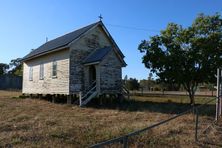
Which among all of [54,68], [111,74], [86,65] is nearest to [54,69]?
[54,68]

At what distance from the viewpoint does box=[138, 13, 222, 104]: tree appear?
19297 mm

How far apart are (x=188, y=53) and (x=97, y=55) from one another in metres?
6.56

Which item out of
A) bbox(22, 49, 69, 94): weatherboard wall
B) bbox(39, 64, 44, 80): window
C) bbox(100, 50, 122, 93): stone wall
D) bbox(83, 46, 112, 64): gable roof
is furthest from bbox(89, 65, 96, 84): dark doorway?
bbox(39, 64, 44, 80): window

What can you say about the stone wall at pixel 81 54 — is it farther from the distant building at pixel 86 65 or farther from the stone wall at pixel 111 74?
the stone wall at pixel 111 74

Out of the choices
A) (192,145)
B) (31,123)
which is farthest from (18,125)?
(192,145)

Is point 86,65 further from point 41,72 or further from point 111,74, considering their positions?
point 41,72

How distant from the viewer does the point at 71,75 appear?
20.6 metres

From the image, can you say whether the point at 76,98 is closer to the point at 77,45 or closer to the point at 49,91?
the point at 49,91

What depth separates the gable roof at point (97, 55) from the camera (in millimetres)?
20234

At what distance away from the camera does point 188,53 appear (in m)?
20.1

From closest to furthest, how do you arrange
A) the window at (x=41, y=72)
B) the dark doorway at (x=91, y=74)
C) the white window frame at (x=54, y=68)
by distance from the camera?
the dark doorway at (x=91, y=74) → the white window frame at (x=54, y=68) → the window at (x=41, y=72)

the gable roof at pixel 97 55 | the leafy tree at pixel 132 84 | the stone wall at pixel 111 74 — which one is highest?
the gable roof at pixel 97 55

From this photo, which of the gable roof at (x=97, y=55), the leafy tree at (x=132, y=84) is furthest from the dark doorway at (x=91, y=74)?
the leafy tree at (x=132, y=84)

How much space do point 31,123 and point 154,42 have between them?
12909mm
